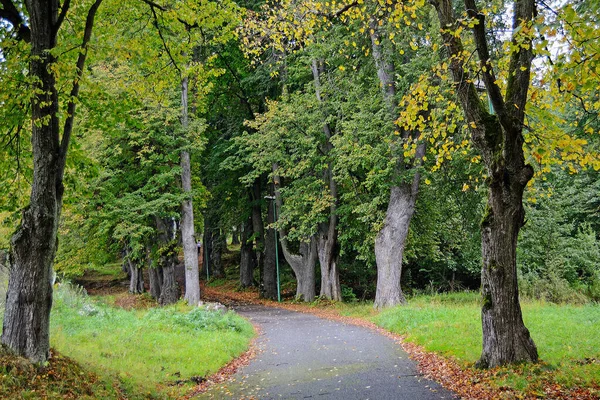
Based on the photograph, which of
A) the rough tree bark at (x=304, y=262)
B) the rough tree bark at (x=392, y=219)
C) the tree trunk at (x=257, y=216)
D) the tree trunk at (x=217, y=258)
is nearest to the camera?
the rough tree bark at (x=392, y=219)

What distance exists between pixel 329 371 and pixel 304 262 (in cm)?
1706

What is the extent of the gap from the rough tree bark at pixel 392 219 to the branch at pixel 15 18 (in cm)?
1252

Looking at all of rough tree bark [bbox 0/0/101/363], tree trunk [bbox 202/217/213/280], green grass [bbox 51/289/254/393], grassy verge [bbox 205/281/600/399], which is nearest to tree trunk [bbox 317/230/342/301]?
grassy verge [bbox 205/281/600/399]

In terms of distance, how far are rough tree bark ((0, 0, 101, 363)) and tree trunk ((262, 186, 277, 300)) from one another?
70.8 ft

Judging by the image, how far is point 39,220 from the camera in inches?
248

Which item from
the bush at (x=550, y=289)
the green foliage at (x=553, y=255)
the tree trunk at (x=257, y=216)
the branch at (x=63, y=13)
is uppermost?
the branch at (x=63, y=13)

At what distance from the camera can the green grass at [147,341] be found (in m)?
8.25

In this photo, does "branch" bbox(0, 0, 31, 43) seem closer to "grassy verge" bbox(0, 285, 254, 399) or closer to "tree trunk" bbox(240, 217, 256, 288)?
"grassy verge" bbox(0, 285, 254, 399)

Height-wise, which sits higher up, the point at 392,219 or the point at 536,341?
the point at 392,219

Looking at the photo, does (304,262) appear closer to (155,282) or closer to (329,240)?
(329,240)

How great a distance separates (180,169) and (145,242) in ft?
14.2

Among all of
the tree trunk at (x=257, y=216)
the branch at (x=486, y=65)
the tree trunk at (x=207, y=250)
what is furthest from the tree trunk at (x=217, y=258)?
the branch at (x=486, y=65)

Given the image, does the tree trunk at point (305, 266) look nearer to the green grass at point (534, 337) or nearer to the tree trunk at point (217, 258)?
the green grass at point (534, 337)

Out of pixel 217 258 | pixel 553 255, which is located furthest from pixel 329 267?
pixel 217 258
